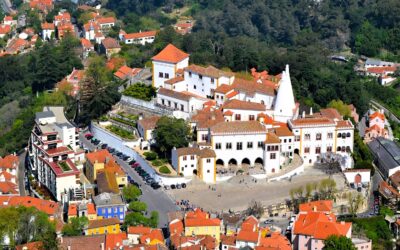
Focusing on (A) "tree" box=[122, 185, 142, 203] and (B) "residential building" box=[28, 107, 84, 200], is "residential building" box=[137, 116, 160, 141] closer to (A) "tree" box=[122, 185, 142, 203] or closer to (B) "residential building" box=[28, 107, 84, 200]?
(B) "residential building" box=[28, 107, 84, 200]

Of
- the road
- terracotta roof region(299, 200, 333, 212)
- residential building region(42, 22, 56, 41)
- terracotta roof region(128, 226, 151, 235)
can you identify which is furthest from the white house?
residential building region(42, 22, 56, 41)

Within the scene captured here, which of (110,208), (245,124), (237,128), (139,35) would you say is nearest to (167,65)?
(245,124)

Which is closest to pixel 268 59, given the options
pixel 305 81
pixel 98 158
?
pixel 305 81

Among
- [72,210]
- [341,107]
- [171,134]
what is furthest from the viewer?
[341,107]

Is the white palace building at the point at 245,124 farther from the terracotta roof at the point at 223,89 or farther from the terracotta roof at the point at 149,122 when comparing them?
the terracotta roof at the point at 149,122

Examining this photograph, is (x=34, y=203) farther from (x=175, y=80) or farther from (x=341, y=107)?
(x=341, y=107)

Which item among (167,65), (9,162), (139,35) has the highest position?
(167,65)

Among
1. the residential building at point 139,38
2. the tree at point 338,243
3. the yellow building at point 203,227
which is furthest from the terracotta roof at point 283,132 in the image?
the residential building at point 139,38
